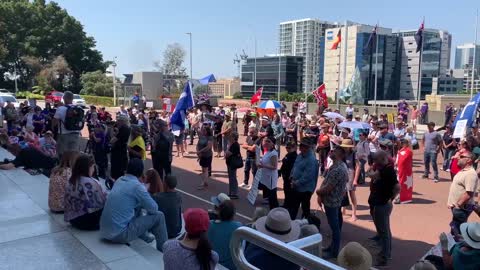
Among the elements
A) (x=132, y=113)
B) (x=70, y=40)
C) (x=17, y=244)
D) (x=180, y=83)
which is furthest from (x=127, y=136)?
(x=70, y=40)

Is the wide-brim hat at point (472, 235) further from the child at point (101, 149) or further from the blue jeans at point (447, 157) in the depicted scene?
the blue jeans at point (447, 157)

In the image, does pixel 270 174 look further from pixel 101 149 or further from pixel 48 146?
pixel 48 146

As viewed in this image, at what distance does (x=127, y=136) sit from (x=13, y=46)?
202 ft

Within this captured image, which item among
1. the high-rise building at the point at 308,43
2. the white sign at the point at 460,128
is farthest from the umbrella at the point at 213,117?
the high-rise building at the point at 308,43

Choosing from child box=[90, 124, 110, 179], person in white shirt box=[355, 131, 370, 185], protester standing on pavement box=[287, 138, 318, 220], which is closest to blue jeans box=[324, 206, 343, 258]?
A: protester standing on pavement box=[287, 138, 318, 220]

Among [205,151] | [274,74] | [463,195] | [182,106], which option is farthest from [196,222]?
[274,74]

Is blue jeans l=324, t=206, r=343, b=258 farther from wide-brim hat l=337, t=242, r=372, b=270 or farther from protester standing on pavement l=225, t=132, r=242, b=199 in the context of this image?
protester standing on pavement l=225, t=132, r=242, b=199

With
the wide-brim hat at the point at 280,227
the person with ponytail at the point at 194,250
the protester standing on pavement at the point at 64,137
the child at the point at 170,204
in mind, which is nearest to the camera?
the person with ponytail at the point at 194,250

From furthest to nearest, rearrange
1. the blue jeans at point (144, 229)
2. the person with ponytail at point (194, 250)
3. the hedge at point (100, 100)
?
the hedge at point (100, 100), the blue jeans at point (144, 229), the person with ponytail at point (194, 250)

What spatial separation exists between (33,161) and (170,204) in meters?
4.98

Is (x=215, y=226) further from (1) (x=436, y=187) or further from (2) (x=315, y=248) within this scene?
(1) (x=436, y=187)

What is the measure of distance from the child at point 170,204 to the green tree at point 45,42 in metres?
60.4

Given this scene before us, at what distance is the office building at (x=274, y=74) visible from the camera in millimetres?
127250

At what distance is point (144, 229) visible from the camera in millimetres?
5781
